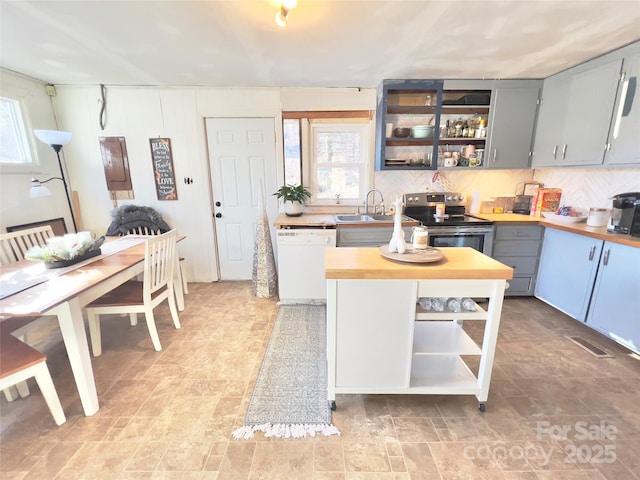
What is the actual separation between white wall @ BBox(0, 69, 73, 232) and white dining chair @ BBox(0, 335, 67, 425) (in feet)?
5.89

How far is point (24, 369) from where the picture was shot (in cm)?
143

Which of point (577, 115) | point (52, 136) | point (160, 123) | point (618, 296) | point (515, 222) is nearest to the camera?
point (618, 296)

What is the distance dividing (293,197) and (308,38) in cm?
153

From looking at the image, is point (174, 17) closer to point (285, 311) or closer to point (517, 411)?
point (285, 311)

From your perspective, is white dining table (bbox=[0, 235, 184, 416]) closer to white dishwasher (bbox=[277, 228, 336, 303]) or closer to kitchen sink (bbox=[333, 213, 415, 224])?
white dishwasher (bbox=[277, 228, 336, 303])

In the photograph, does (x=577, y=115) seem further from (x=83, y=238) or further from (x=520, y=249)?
(x=83, y=238)

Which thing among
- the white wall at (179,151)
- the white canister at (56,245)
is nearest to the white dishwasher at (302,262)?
the white wall at (179,151)

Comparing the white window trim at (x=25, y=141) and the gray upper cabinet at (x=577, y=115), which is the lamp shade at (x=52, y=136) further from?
the gray upper cabinet at (x=577, y=115)

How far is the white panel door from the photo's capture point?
3.37 metres

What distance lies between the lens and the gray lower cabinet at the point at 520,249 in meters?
2.97

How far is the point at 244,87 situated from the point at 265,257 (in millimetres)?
1987

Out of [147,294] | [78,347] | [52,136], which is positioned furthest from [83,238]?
[52,136]

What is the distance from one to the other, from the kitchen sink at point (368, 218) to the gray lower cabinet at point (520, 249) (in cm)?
98

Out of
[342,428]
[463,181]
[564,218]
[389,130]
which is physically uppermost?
[389,130]
